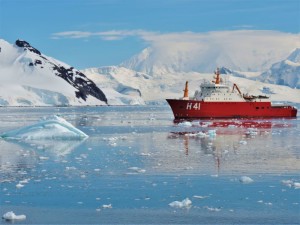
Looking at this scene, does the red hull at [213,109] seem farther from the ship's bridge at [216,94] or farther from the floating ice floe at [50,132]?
the floating ice floe at [50,132]

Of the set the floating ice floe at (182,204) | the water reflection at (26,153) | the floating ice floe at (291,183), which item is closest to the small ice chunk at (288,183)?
the floating ice floe at (291,183)

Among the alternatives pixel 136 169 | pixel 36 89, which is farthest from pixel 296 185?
pixel 36 89

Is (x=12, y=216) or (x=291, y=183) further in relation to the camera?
(x=291, y=183)

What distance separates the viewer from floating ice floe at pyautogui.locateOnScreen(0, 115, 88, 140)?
91.0 feet

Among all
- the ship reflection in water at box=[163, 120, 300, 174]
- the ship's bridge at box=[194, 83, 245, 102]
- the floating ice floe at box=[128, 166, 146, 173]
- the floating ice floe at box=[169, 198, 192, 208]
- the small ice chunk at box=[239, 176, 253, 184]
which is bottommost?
the floating ice floe at box=[169, 198, 192, 208]

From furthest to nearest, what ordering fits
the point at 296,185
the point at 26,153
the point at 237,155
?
the point at 26,153 → the point at 237,155 → the point at 296,185

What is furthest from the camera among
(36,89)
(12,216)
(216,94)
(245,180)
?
(36,89)

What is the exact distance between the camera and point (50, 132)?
27.9 meters

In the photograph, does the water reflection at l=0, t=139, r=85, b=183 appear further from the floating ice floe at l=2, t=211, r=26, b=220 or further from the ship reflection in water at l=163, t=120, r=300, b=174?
the ship reflection in water at l=163, t=120, r=300, b=174

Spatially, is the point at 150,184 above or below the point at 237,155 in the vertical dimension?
below

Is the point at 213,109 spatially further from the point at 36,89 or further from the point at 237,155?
the point at 36,89

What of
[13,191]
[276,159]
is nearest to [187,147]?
[276,159]

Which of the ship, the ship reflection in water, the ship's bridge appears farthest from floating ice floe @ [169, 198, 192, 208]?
the ship's bridge

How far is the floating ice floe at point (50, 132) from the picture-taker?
27.7 m
